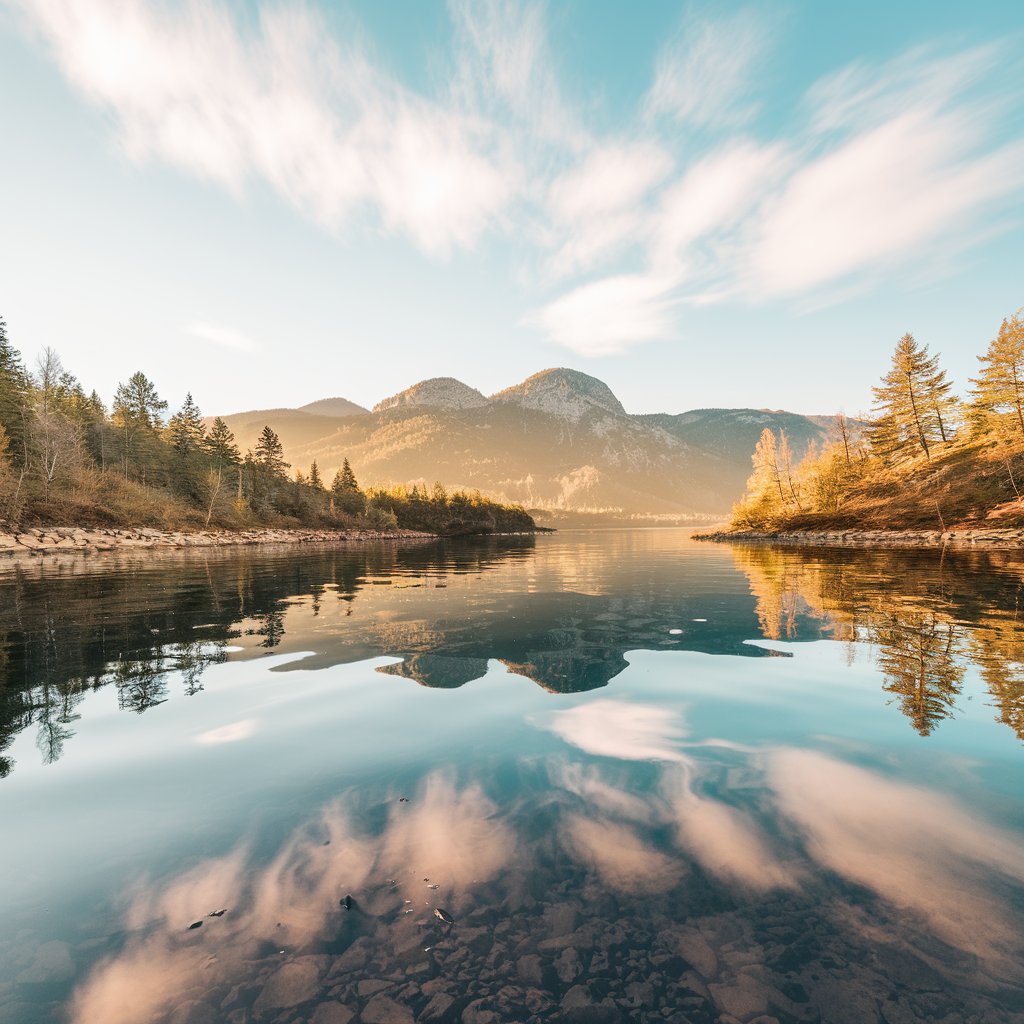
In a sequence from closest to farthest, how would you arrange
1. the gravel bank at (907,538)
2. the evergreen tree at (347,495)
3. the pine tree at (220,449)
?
1. the gravel bank at (907,538)
2. the pine tree at (220,449)
3. the evergreen tree at (347,495)

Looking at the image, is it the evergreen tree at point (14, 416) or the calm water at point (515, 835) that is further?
the evergreen tree at point (14, 416)

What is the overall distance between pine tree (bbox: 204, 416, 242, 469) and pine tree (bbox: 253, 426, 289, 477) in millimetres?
6984

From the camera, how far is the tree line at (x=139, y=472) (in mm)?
61403

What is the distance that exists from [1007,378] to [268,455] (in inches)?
5302

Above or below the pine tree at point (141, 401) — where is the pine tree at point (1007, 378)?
below

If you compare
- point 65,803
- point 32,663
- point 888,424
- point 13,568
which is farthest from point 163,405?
point 888,424

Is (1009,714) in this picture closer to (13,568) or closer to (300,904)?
(300,904)

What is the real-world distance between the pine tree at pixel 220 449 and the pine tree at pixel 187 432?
1525 mm

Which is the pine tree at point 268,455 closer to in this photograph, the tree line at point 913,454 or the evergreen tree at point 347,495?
the evergreen tree at point 347,495

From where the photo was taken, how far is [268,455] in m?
121

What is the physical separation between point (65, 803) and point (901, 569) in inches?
1349

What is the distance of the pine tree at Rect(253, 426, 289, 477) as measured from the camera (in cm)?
11794

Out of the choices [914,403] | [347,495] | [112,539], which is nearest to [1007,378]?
[914,403]

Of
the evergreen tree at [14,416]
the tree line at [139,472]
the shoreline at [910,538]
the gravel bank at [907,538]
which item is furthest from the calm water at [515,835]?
the evergreen tree at [14,416]
